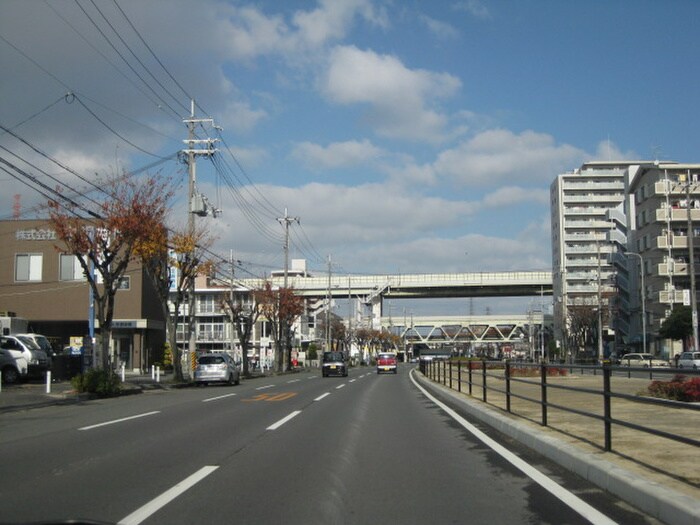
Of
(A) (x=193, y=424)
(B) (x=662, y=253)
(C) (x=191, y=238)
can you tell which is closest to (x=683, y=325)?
(B) (x=662, y=253)

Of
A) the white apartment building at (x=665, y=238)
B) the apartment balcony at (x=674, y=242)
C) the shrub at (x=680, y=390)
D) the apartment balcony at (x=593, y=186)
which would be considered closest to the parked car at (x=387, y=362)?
the white apartment building at (x=665, y=238)

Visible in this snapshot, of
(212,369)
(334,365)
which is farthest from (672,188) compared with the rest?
(212,369)

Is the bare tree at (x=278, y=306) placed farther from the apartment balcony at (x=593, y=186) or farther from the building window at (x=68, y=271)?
the apartment balcony at (x=593, y=186)

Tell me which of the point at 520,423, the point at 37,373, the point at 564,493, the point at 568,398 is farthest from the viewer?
the point at 37,373

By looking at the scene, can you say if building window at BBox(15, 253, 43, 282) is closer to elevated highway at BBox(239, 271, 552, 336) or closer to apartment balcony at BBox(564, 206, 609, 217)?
elevated highway at BBox(239, 271, 552, 336)

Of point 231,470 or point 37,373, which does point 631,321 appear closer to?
point 37,373

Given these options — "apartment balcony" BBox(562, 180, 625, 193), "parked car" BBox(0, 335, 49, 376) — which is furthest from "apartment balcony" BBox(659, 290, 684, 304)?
"parked car" BBox(0, 335, 49, 376)

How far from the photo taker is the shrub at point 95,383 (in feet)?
82.2

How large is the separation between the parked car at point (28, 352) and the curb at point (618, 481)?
28.3 metres

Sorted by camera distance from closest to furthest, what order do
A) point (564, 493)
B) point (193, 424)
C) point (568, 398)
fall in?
1. point (564, 493)
2. point (193, 424)
3. point (568, 398)

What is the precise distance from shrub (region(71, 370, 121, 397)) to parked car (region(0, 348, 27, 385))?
29.1 ft

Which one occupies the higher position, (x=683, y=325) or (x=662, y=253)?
(x=662, y=253)

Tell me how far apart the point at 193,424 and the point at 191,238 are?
20614mm

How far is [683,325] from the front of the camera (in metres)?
54.8
